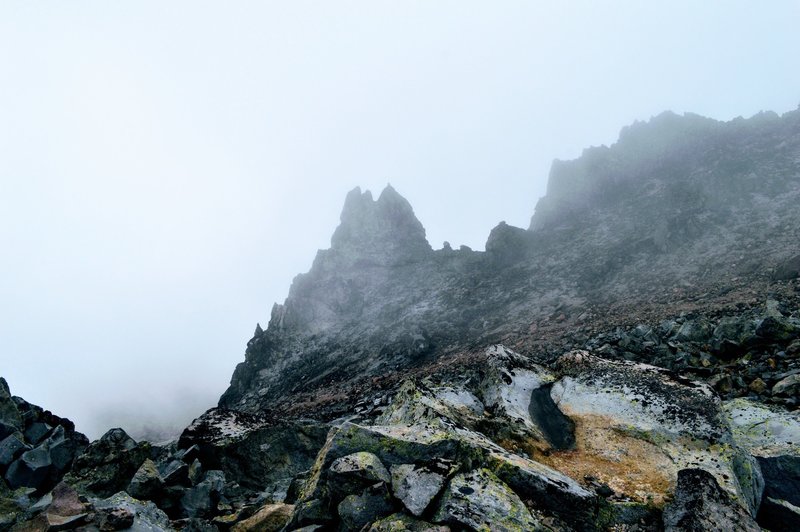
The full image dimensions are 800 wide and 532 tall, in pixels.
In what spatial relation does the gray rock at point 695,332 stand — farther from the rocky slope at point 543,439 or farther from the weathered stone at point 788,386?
the weathered stone at point 788,386

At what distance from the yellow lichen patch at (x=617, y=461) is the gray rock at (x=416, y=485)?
275 cm

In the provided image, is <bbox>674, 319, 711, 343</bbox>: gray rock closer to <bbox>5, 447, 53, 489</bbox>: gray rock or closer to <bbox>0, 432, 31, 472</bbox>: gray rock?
<bbox>5, 447, 53, 489</bbox>: gray rock

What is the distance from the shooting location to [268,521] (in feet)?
25.9

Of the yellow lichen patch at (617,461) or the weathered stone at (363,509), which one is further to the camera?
the yellow lichen patch at (617,461)

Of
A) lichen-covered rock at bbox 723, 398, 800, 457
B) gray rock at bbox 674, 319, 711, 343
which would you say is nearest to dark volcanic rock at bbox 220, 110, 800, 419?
gray rock at bbox 674, 319, 711, 343

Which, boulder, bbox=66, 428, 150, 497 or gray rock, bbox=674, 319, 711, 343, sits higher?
boulder, bbox=66, 428, 150, 497

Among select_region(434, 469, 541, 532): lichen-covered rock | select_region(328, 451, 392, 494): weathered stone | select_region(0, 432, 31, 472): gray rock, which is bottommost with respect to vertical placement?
select_region(434, 469, 541, 532): lichen-covered rock

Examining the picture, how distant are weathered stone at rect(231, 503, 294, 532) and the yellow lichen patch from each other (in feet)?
16.2

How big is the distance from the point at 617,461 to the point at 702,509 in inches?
84.4

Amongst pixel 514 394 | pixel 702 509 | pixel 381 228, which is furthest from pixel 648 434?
pixel 381 228

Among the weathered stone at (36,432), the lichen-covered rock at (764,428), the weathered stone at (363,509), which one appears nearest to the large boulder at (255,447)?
the weathered stone at (36,432)

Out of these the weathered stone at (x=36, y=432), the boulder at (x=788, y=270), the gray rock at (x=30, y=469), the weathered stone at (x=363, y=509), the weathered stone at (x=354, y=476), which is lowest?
the weathered stone at (x=363, y=509)

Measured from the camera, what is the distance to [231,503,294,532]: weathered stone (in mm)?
7809

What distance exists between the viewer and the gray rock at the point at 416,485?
20.0 ft
